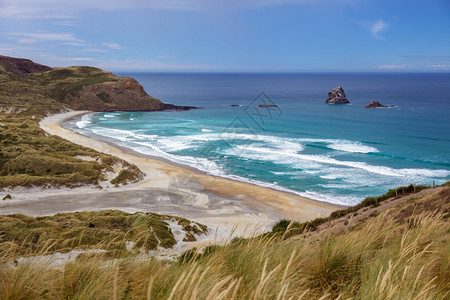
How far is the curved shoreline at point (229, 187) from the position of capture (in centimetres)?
2741

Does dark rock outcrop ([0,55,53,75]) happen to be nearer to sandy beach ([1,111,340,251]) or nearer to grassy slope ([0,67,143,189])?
grassy slope ([0,67,143,189])

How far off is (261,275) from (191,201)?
26316 mm

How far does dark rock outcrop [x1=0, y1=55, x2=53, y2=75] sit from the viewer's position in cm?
12862

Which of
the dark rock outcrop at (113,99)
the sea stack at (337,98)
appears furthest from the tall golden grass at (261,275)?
the sea stack at (337,98)

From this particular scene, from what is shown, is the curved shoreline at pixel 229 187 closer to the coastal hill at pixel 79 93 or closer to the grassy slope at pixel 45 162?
the grassy slope at pixel 45 162

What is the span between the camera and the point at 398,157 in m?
44.3

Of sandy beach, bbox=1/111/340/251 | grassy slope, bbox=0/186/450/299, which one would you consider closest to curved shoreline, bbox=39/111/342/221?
sandy beach, bbox=1/111/340/251

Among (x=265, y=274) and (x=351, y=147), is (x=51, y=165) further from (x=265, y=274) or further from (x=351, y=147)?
(x=351, y=147)

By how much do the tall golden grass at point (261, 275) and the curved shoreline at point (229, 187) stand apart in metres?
20.4

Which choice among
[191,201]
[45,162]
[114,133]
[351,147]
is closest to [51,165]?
[45,162]

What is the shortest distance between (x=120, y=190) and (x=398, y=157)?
32708mm

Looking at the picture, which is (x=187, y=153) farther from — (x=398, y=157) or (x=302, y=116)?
(x=302, y=116)

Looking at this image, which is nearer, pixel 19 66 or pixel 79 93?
pixel 79 93

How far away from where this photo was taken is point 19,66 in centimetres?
13538
